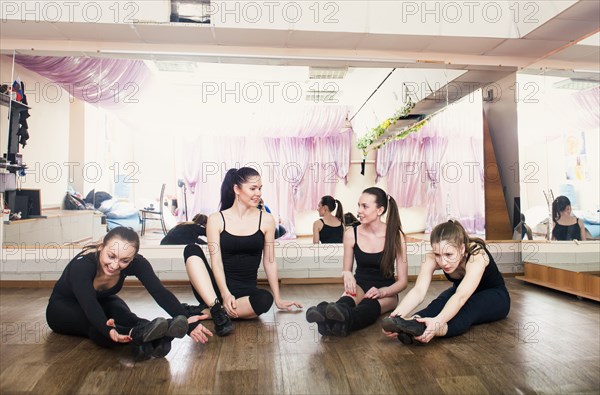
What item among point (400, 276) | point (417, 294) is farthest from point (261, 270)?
point (417, 294)

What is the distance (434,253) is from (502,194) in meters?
2.66

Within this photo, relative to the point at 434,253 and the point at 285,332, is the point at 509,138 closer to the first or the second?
the point at 434,253

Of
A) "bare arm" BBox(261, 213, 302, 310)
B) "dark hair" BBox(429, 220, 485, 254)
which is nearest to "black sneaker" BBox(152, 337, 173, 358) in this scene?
"bare arm" BBox(261, 213, 302, 310)

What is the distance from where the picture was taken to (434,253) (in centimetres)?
223

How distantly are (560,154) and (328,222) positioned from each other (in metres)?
2.03

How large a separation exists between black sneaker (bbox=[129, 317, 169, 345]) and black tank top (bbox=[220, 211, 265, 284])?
2.62 feet

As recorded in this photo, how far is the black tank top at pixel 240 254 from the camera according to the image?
101 inches

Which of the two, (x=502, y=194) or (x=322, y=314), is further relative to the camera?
(x=502, y=194)

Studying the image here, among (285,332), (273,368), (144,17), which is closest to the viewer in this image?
(273,368)

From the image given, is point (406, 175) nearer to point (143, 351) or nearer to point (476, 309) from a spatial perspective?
point (476, 309)

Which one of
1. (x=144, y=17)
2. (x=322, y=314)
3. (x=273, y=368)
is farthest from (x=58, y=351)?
(x=144, y=17)

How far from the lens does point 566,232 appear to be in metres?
3.60

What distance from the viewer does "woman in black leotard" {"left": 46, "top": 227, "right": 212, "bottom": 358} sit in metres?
1.85

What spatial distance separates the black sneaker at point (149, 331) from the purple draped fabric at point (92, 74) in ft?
8.54
